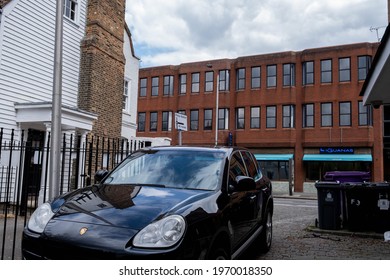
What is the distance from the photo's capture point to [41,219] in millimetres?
3875

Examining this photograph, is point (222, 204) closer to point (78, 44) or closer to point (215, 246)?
point (215, 246)

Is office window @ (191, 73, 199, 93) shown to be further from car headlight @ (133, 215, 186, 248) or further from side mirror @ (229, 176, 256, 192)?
car headlight @ (133, 215, 186, 248)

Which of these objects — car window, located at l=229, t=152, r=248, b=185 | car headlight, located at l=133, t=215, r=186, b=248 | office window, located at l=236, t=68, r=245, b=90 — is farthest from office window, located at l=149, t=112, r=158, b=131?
car headlight, located at l=133, t=215, r=186, b=248

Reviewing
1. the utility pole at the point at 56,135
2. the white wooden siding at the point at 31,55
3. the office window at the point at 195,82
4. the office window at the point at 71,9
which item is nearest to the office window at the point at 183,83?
the office window at the point at 195,82

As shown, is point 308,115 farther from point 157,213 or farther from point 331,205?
point 157,213

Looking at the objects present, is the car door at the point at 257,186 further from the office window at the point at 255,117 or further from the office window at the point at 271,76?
the office window at the point at 271,76

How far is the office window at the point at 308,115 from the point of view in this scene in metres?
32.5

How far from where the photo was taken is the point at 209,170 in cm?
479

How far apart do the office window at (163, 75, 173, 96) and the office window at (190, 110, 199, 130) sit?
11.0ft

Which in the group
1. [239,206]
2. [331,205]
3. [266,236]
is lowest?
[266,236]

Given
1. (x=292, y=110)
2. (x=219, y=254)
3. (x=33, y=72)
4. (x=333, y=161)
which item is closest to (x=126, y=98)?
(x=33, y=72)

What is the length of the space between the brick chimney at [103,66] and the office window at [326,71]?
67.9 feet

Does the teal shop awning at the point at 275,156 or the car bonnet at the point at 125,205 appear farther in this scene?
the teal shop awning at the point at 275,156

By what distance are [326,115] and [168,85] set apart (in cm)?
1578
